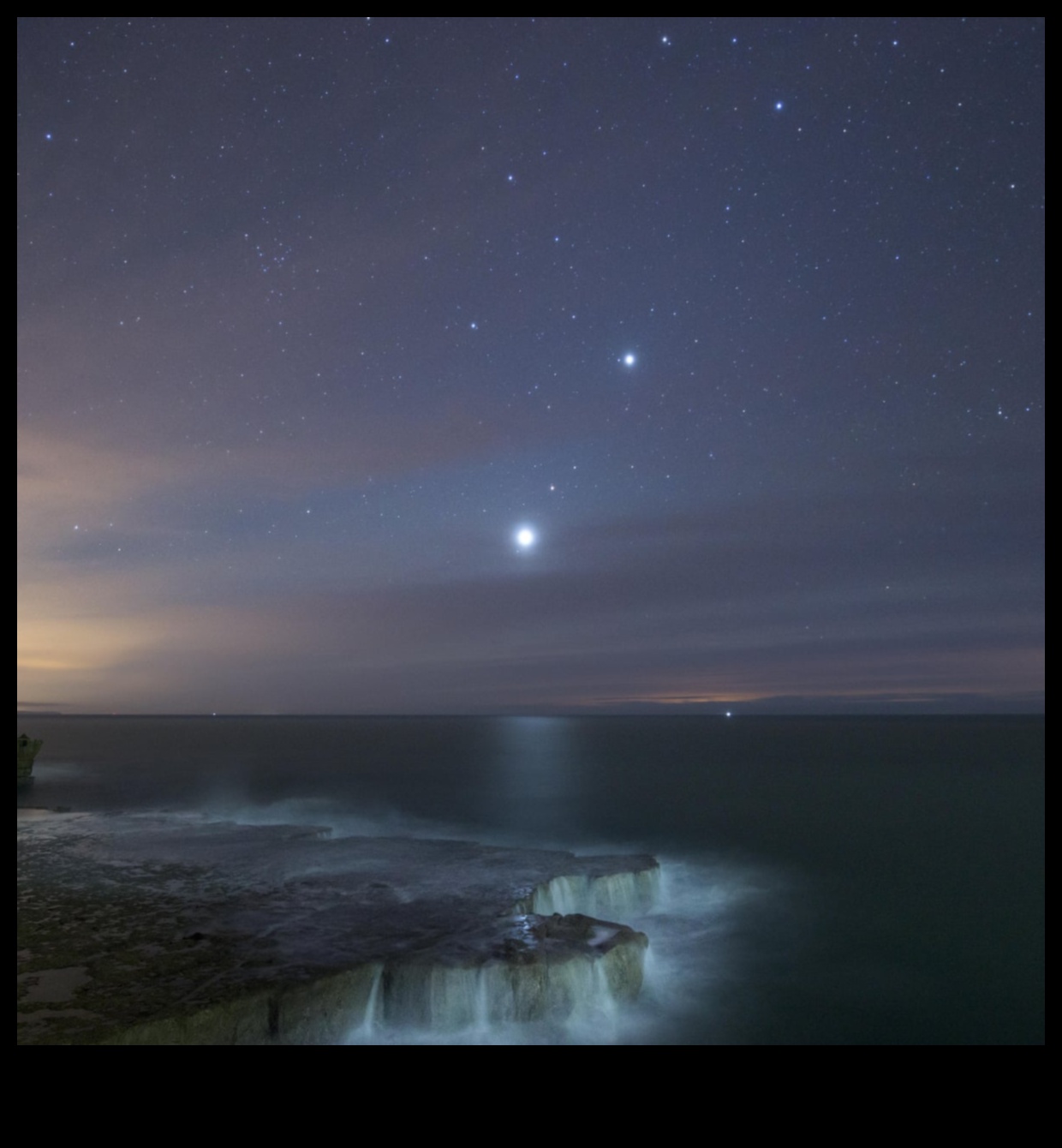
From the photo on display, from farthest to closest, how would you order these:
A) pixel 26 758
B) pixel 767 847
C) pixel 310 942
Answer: pixel 26 758 → pixel 767 847 → pixel 310 942

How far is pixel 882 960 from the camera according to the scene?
1830cm

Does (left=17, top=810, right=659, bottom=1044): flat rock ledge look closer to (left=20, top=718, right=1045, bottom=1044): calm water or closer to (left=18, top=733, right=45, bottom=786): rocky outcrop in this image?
(left=20, top=718, right=1045, bottom=1044): calm water

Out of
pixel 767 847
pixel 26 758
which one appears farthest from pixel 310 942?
pixel 26 758

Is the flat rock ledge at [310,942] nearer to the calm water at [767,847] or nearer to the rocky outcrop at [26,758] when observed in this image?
the calm water at [767,847]

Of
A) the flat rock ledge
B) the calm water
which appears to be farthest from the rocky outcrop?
the flat rock ledge

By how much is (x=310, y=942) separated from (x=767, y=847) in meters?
21.6

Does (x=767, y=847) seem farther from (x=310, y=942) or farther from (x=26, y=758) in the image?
(x=26, y=758)

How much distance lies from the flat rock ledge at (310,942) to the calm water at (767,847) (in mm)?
1090

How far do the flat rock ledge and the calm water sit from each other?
3.58 ft

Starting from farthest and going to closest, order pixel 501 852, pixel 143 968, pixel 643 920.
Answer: pixel 501 852 → pixel 643 920 → pixel 143 968

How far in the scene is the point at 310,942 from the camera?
11828mm
